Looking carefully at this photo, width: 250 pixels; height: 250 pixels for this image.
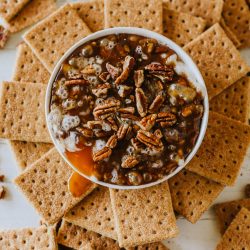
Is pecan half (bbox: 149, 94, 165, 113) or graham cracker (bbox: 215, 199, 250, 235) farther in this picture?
graham cracker (bbox: 215, 199, 250, 235)

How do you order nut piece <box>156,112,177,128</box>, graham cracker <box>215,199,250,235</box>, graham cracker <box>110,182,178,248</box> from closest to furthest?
nut piece <box>156,112,177,128</box> < graham cracker <box>110,182,178,248</box> < graham cracker <box>215,199,250,235</box>

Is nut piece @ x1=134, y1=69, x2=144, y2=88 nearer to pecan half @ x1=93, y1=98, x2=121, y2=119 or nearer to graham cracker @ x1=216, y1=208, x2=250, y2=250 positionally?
pecan half @ x1=93, y1=98, x2=121, y2=119

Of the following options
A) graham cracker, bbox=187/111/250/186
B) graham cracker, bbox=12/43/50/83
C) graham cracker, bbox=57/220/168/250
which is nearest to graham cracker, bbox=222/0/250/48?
graham cracker, bbox=187/111/250/186

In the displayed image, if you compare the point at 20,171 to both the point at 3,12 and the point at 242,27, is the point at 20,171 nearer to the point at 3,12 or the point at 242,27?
the point at 3,12

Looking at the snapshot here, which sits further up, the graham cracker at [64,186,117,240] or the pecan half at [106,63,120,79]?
the pecan half at [106,63,120,79]

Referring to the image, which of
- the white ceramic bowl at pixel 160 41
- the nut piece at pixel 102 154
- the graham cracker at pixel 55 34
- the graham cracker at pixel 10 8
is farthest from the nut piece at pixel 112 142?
the graham cracker at pixel 10 8

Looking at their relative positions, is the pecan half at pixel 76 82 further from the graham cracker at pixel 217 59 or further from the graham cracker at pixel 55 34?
the graham cracker at pixel 217 59
